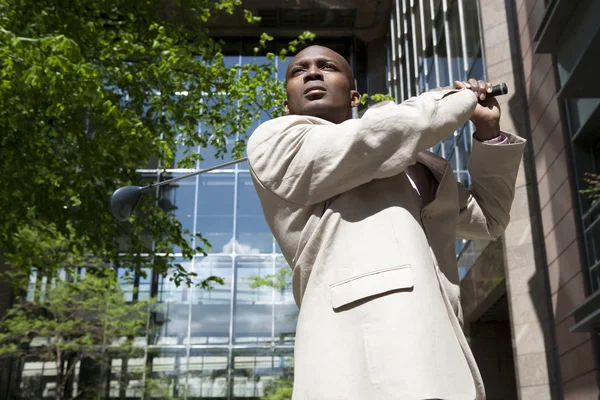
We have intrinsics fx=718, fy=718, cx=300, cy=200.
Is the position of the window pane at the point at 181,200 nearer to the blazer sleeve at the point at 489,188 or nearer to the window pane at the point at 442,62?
the window pane at the point at 442,62

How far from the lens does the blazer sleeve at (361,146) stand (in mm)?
1856

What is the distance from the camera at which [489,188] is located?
2.27 metres

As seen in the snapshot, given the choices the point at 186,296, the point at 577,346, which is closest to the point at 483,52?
the point at 577,346

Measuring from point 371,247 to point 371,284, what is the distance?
0.11 metres

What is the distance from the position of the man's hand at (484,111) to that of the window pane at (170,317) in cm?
→ 2521

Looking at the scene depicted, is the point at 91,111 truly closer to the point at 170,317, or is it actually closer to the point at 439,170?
the point at 439,170

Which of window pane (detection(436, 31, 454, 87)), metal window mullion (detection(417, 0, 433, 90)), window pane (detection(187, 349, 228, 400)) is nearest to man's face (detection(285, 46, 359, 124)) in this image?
window pane (detection(436, 31, 454, 87))

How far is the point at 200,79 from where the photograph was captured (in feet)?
39.1

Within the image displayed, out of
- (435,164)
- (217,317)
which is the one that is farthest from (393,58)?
(435,164)

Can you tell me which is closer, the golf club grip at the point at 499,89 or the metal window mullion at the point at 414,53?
the golf club grip at the point at 499,89

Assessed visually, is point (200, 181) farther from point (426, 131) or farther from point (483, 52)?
point (426, 131)

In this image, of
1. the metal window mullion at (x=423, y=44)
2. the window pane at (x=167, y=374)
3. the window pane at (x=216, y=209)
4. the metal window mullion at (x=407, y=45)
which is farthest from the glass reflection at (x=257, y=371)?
the metal window mullion at (x=423, y=44)

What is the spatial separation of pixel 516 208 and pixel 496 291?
7.98ft

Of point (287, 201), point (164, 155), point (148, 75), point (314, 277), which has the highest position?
point (148, 75)
